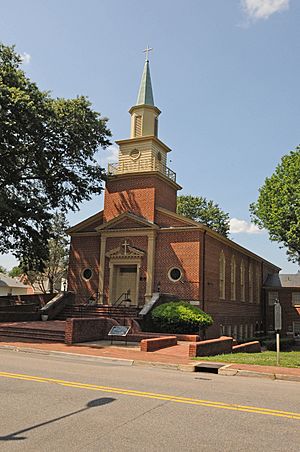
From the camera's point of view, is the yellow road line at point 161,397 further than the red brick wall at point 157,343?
No

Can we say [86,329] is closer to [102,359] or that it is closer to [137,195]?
[102,359]

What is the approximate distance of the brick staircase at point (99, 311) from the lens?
78.3 ft

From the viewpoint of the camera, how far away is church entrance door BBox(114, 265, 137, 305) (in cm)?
2711

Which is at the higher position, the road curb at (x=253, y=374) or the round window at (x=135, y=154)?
the round window at (x=135, y=154)

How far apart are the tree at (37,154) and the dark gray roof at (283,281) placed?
22.6m

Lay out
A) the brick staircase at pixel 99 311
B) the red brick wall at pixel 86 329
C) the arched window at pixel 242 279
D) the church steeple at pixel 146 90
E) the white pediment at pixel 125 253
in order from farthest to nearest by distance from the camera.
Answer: the arched window at pixel 242 279 → the church steeple at pixel 146 90 → the white pediment at pixel 125 253 → the brick staircase at pixel 99 311 → the red brick wall at pixel 86 329

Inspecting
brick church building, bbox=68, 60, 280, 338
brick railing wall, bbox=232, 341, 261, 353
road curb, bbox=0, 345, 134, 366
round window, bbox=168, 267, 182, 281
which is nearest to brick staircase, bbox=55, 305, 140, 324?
brick church building, bbox=68, 60, 280, 338

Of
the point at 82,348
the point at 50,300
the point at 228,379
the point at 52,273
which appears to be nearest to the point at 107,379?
the point at 228,379

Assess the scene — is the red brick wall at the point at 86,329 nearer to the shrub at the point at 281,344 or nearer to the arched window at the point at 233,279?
the shrub at the point at 281,344

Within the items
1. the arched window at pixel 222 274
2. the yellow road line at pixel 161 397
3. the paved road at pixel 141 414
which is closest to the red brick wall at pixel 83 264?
the arched window at pixel 222 274

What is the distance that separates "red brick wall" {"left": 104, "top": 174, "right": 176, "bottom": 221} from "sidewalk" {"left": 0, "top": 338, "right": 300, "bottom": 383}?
1094 centimetres

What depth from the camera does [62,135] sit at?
25.8 metres

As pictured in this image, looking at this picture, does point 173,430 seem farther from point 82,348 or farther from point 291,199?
point 291,199

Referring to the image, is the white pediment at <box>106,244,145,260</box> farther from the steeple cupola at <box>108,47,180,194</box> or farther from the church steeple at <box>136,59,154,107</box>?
the church steeple at <box>136,59,154,107</box>
